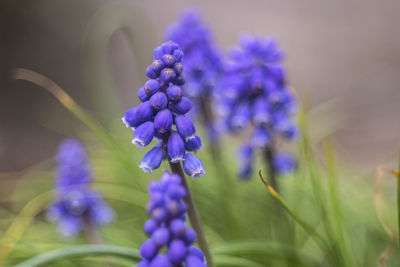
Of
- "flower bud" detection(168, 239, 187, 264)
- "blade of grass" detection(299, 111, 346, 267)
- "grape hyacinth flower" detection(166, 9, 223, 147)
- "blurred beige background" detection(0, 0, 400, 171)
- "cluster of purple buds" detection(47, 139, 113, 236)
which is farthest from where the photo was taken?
"blurred beige background" detection(0, 0, 400, 171)

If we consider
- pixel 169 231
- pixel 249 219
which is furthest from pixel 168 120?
pixel 249 219

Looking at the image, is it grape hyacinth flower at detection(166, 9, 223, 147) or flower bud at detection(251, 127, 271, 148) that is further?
grape hyacinth flower at detection(166, 9, 223, 147)

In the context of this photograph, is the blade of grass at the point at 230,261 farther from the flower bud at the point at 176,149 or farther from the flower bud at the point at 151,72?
the flower bud at the point at 151,72

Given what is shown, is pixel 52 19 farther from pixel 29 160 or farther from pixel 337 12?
pixel 337 12

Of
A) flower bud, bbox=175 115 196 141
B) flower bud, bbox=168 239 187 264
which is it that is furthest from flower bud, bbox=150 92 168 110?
flower bud, bbox=168 239 187 264

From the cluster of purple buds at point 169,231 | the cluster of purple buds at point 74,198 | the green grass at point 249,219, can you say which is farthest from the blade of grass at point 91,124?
the cluster of purple buds at point 169,231

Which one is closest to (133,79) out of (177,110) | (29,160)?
(29,160)

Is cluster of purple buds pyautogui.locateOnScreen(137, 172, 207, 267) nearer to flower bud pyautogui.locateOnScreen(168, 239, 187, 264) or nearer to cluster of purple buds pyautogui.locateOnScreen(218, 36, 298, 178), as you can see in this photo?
flower bud pyautogui.locateOnScreen(168, 239, 187, 264)
